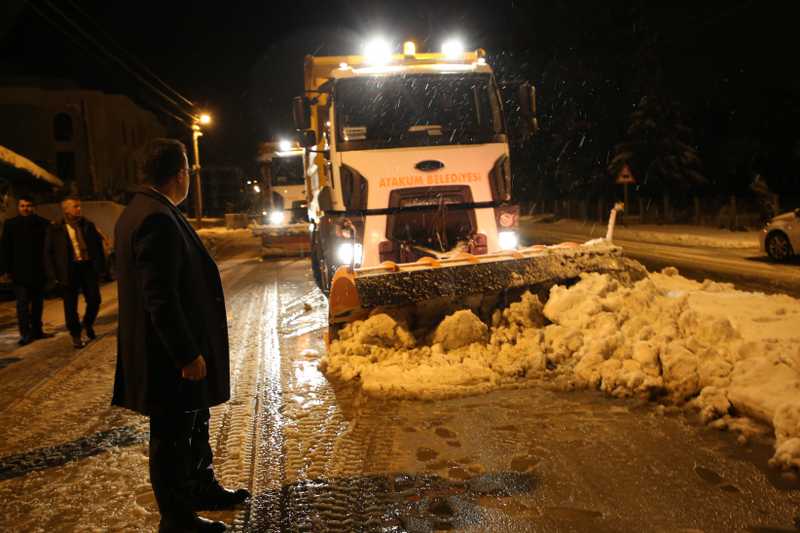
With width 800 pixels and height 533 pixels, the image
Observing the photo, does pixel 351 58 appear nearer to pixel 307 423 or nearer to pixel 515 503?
pixel 307 423

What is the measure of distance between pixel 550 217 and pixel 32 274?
33415 mm

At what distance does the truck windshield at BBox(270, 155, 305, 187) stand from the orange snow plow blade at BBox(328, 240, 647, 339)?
1448cm

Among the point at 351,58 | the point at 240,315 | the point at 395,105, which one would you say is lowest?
the point at 240,315

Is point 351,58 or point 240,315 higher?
point 351,58

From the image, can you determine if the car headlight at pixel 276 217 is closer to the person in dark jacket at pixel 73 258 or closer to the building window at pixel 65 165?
the person in dark jacket at pixel 73 258

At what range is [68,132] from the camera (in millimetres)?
44688

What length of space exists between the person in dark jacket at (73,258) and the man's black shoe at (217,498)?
5179 millimetres

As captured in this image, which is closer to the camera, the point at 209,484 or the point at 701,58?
the point at 209,484

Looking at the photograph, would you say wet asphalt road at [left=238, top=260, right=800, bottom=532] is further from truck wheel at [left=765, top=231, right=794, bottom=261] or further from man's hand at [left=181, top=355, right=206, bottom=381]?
truck wheel at [left=765, top=231, right=794, bottom=261]

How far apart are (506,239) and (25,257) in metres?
6.05

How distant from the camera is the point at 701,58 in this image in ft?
101

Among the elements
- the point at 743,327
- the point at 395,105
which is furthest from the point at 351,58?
the point at 743,327

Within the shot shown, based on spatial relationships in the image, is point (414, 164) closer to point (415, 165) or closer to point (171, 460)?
point (415, 165)

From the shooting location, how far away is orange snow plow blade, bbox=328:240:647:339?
20.7ft
